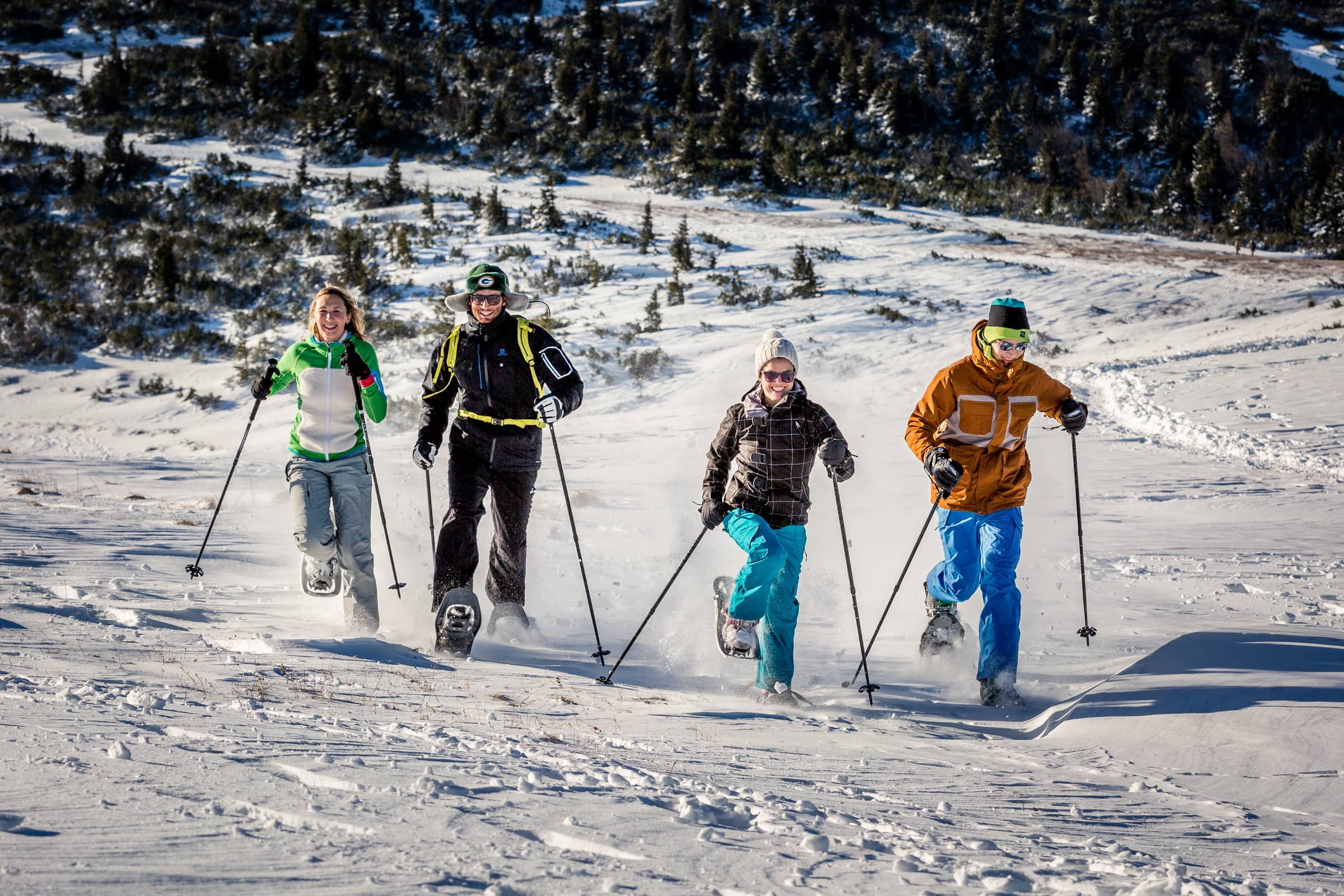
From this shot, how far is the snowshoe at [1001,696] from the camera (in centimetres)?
473

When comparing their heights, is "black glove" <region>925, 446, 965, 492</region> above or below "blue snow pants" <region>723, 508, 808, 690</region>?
above

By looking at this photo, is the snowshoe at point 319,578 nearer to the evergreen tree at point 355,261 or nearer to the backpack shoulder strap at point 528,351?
the backpack shoulder strap at point 528,351

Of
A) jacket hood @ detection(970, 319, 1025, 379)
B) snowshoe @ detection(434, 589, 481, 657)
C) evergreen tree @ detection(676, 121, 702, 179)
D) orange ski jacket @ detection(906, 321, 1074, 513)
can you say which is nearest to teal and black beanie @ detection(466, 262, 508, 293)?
snowshoe @ detection(434, 589, 481, 657)

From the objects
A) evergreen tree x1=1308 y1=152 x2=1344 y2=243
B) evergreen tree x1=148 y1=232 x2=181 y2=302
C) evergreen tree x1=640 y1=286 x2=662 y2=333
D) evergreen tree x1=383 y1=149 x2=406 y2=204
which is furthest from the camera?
evergreen tree x1=1308 y1=152 x2=1344 y2=243

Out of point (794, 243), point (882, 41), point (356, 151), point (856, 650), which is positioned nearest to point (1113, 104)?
point (882, 41)

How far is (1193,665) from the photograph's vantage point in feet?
15.0

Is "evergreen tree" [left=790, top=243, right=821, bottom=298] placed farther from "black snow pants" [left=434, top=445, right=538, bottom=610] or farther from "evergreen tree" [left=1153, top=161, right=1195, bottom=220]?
"evergreen tree" [left=1153, top=161, right=1195, bottom=220]

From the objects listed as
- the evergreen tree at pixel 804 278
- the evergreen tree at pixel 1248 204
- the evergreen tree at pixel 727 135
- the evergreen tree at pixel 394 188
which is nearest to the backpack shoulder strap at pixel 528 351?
the evergreen tree at pixel 804 278

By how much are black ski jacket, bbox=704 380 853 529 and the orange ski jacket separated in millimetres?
643

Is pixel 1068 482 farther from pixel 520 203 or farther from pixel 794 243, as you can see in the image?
pixel 520 203

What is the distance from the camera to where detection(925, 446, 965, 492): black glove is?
465 centimetres

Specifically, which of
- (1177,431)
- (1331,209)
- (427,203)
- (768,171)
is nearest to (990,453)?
(1177,431)

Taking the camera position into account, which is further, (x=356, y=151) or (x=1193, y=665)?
(x=356, y=151)

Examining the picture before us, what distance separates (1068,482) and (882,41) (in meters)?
50.2
